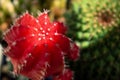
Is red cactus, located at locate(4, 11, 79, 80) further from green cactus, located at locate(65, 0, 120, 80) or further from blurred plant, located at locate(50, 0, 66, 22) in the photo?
blurred plant, located at locate(50, 0, 66, 22)

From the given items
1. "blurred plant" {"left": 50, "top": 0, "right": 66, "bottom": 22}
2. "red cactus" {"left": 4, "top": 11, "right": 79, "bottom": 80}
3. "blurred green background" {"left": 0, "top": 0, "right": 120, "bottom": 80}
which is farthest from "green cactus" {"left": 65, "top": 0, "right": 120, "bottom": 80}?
"red cactus" {"left": 4, "top": 11, "right": 79, "bottom": 80}

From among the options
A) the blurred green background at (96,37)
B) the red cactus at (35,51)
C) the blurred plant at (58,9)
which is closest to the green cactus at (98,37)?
the blurred green background at (96,37)

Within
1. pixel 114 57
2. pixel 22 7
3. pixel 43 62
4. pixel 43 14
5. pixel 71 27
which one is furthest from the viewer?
pixel 22 7

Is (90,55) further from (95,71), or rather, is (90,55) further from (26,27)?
(26,27)

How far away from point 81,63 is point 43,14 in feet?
3.30

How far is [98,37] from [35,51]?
41.7 inches

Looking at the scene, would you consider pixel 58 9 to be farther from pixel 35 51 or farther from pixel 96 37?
pixel 35 51

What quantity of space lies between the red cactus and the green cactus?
Answer: 0.96m

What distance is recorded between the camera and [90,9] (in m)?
2.30

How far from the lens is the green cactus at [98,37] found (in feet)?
7.27

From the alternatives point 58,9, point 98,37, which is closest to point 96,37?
point 98,37

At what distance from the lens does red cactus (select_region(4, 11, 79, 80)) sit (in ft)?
3.91

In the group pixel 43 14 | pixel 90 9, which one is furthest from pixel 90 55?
pixel 43 14

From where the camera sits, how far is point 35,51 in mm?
1197
